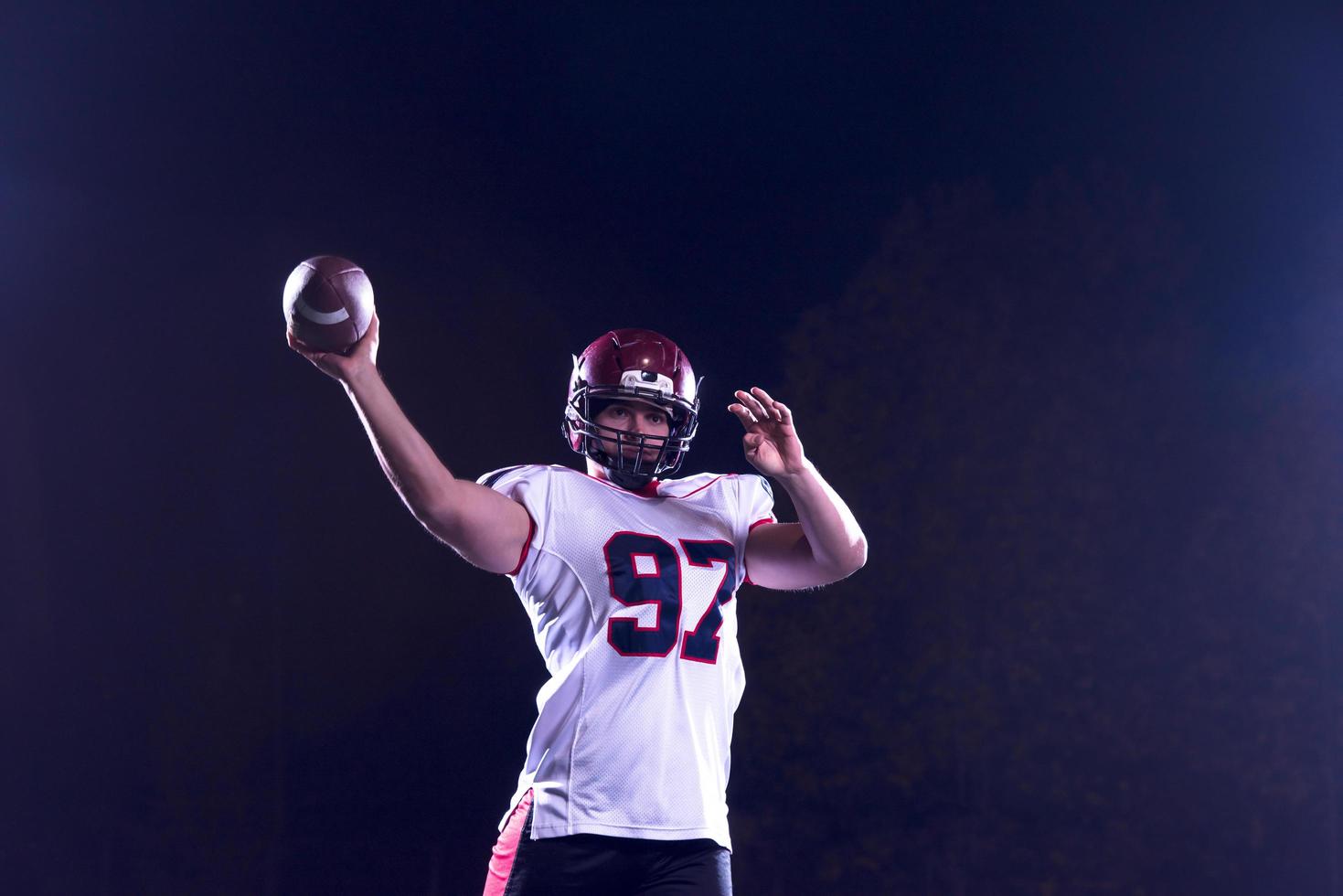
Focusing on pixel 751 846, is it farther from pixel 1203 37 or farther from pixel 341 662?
pixel 1203 37

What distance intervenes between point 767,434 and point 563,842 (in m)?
0.74

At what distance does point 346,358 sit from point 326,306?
0.08 m

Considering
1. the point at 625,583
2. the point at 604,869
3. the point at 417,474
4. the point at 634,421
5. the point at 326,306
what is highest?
the point at 326,306

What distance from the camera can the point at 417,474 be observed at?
173 centimetres


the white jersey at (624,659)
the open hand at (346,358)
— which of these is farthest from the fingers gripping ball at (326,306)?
the white jersey at (624,659)

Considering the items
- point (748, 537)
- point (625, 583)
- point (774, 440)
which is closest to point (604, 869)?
point (625, 583)

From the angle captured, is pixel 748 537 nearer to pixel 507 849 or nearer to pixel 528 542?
pixel 528 542

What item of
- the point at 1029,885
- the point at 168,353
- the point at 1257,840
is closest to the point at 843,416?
the point at 1029,885

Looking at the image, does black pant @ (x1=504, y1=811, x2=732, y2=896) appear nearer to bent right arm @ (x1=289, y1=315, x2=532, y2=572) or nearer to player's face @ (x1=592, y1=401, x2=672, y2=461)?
bent right arm @ (x1=289, y1=315, x2=532, y2=572)

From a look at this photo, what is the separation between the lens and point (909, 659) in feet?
15.2

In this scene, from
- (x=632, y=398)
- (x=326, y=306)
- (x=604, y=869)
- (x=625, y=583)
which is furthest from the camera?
(x=632, y=398)

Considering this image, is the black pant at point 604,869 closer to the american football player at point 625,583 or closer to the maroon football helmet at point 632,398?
the american football player at point 625,583

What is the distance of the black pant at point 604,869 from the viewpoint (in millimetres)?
1846

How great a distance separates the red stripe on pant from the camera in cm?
189
